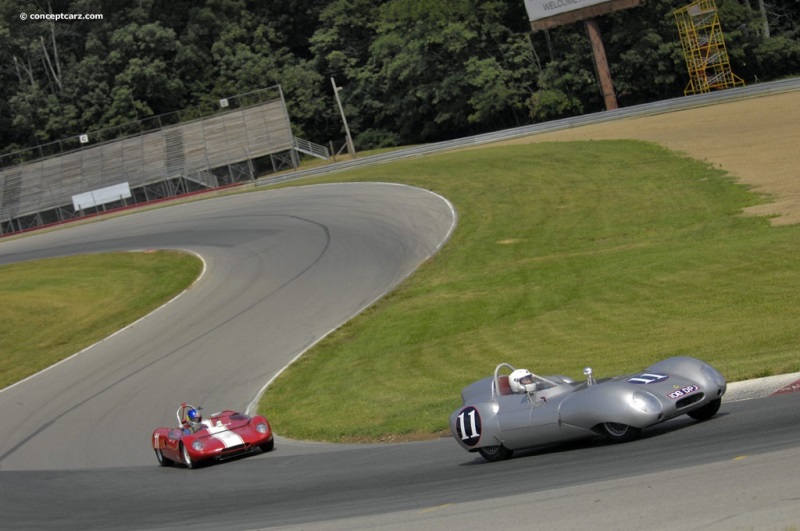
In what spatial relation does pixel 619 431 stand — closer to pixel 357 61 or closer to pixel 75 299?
pixel 75 299

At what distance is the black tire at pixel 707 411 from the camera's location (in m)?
11.4

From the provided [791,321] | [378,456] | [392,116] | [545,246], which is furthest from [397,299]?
[392,116]

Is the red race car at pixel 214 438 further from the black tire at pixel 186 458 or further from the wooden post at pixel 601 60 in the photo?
the wooden post at pixel 601 60

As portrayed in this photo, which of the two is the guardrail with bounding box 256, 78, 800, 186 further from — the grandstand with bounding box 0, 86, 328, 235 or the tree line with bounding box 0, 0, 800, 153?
the tree line with bounding box 0, 0, 800, 153

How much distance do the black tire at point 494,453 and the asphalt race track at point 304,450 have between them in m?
0.11

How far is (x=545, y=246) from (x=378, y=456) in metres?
19.4

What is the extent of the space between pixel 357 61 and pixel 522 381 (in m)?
78.0

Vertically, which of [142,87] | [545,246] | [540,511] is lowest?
[545,246]

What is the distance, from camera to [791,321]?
1806 cm

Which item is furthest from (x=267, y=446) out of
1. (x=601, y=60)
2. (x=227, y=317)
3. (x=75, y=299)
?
(x=601, y=60)

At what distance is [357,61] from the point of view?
87.6 metres

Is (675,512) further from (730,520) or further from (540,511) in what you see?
(540,511)

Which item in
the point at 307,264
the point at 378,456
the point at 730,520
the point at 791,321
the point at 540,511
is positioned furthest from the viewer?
the point at 307,264

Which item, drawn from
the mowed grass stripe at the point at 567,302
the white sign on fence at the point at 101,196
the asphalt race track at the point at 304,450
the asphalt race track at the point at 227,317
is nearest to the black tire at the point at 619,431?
the asphalt race track at the point at 304,450
